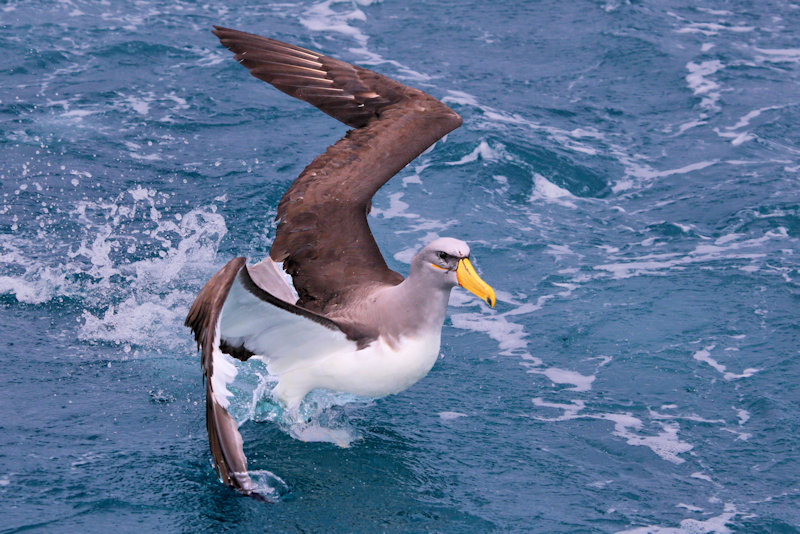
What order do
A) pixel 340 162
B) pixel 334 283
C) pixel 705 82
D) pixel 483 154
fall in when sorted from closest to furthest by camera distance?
1. pixel 334 283
2. pixel 340 162
3. pixel 483 154
4. pixel 705 82

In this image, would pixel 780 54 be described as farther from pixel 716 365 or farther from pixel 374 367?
pixel 374 367

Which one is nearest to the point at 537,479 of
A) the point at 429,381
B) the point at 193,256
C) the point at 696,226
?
the point at 429,381

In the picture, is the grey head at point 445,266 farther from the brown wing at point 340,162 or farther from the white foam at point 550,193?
the white foam at point 550,193

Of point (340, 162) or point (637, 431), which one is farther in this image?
point (340, 162)

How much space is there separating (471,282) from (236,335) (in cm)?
169

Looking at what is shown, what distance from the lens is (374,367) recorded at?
7.13m

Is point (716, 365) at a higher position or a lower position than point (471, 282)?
lower

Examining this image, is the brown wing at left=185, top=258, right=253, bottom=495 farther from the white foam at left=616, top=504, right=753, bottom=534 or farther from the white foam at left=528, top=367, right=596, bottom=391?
the white foam at left=528, top=367, right=596, bottom=391

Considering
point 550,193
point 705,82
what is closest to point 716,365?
point 550,193

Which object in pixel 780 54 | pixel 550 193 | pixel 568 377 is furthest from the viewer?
pixel 780 54

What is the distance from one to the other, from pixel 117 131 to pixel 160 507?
774 cm

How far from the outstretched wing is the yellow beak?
33.1 inches

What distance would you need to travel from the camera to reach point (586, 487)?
7.13 meters

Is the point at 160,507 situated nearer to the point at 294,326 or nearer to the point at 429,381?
the point at 294,326
